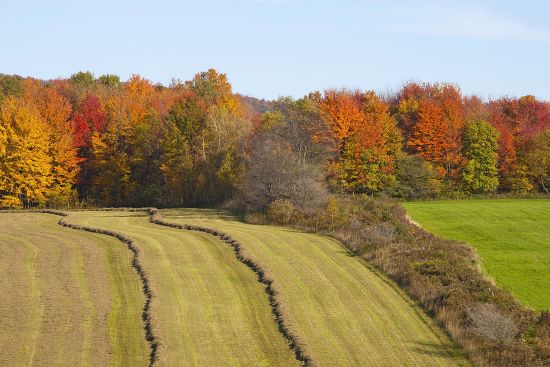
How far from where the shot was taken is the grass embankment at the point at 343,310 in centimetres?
2791

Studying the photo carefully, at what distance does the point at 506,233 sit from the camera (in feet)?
200

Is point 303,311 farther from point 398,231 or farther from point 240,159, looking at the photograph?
point 240,159

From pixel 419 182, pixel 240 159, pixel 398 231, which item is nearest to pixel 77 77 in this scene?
pixel 240 159

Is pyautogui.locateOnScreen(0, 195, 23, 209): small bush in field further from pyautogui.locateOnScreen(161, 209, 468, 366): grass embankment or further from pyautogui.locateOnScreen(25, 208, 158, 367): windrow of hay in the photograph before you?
pyautogui.locateOnScreen(161, 209, 468, 366): grass embankment

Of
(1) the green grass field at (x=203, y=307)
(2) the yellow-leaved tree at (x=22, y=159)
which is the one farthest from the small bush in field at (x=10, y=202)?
(1) the green grass field at (x=203, y=307)

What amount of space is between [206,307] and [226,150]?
50607 mm

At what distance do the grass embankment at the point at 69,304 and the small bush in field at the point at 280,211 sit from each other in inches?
657

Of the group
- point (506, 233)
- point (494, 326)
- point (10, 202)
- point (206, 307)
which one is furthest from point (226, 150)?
point (494, 326)

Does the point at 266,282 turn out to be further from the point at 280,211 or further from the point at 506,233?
the point at 506,233

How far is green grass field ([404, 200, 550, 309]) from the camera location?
4484 cm

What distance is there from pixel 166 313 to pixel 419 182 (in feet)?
193

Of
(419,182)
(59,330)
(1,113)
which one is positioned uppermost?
(1,113)

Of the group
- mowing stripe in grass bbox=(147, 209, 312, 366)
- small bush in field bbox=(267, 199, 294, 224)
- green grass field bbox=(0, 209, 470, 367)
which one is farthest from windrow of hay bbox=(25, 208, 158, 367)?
small bush in field bbox=(267, 199, 294, 224)

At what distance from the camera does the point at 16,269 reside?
4128 centimetres
